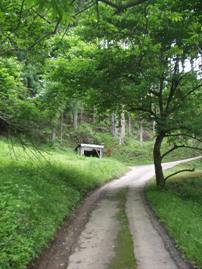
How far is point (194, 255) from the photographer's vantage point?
8.55 m

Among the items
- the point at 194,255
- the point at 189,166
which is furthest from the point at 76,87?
the point at 189,166

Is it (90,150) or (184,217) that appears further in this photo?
(90,150)

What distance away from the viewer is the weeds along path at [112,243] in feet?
26.3

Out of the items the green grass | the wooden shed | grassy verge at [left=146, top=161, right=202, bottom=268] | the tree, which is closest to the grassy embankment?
the wooden shed

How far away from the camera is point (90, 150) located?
40875 mm

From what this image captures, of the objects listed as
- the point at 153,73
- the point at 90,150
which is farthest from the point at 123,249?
the point at 90,150

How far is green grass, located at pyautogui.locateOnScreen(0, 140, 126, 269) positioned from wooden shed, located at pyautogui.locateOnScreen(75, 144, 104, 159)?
20.3m

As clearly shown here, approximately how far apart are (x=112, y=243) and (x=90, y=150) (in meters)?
31.3

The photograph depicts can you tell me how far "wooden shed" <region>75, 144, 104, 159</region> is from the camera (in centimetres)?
3986

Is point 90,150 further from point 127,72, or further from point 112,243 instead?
point 112,243

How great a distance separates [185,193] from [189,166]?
16.4 metres

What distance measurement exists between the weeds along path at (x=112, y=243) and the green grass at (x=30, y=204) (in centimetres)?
56

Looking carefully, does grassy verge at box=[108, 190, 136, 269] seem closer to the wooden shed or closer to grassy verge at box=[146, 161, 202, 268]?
grassy verge at box=[146, 161, 202, 268]

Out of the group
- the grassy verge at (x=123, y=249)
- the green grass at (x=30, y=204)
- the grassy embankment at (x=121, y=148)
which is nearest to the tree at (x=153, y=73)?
the green grass at (x=30, y=204)
